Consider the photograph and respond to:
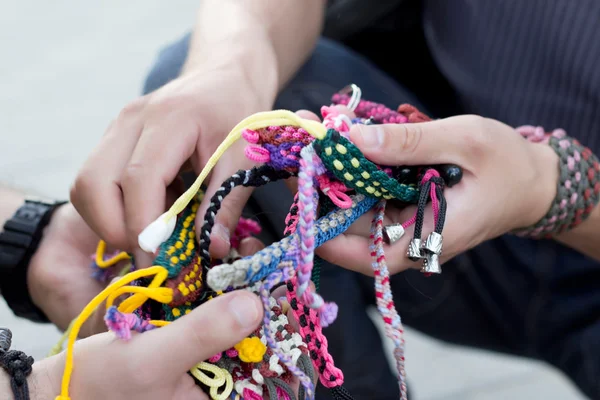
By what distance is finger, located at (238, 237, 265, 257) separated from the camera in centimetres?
58

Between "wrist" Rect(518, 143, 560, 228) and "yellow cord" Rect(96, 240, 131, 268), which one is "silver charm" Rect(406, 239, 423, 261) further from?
"yellow cord" Rect(96, 240, 131, 268)

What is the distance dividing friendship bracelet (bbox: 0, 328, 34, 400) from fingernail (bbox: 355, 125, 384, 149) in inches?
13.0

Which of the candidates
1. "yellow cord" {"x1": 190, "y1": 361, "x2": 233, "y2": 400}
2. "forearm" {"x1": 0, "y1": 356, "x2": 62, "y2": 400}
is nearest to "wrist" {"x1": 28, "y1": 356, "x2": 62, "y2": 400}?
"forearm" {"x1": 0, "y1": 356, "x2": 62, "y2": 400}

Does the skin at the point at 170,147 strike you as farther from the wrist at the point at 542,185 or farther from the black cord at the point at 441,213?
the wrist at the point at 542,185

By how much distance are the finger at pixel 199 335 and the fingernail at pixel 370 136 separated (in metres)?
0.16

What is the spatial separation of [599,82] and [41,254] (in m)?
0.77

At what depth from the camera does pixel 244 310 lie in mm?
430

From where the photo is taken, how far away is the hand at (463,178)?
0.49 metres

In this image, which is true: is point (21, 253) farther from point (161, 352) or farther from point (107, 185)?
point (161, 352)

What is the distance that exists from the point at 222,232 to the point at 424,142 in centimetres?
20

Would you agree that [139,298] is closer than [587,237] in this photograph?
Yes

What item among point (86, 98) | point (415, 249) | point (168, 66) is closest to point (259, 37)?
point (168, 66)

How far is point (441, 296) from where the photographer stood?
0.85 m

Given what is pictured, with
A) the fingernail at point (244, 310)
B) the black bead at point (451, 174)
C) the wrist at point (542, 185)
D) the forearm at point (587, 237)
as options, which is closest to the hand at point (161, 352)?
the fingernail at point (244, 310)
